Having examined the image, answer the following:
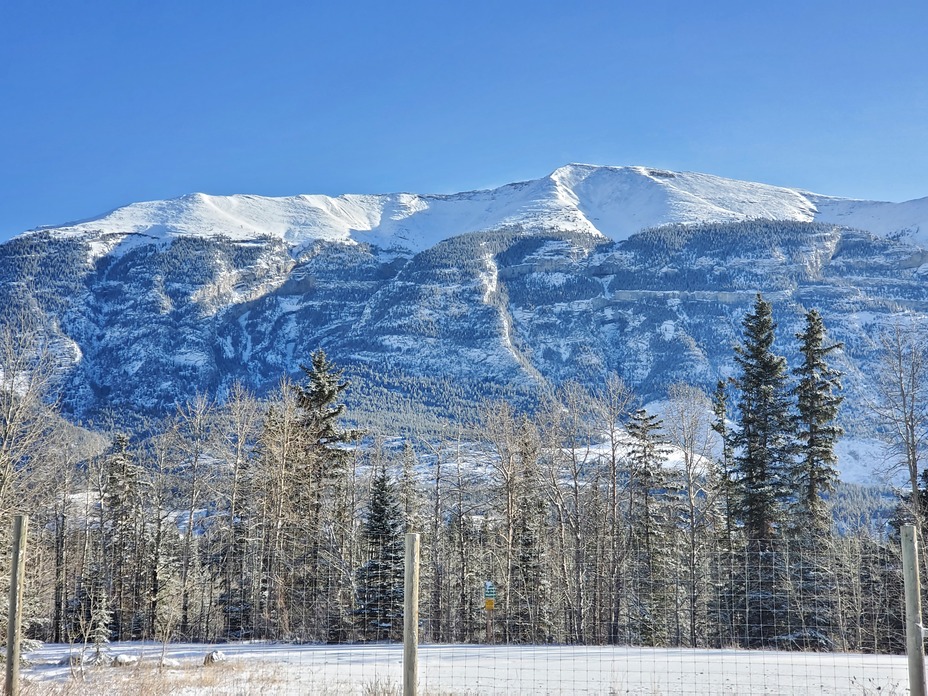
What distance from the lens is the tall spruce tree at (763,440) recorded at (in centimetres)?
3016

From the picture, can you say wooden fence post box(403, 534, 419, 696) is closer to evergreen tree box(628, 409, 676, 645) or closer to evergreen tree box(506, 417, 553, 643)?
evergreen tree box(506, 417, 553, 643)

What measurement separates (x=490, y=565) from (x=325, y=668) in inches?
1109

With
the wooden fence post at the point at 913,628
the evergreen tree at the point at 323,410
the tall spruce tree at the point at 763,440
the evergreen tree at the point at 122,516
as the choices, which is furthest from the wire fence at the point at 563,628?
the evergreen tree at the point at 323,410

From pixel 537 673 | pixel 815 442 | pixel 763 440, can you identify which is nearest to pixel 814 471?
pixel 815 442

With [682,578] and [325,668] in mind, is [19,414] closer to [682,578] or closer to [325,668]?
[325,668]

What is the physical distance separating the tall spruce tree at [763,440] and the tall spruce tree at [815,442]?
51 centimetres

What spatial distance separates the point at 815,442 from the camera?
2992cm

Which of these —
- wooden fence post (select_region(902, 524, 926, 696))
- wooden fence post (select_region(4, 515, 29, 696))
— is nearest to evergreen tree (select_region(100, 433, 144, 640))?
wooden fence post (select_region(4, 515, 29, 696))

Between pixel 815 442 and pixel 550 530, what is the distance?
1735cm

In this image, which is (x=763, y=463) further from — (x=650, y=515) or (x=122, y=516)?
(x=122, y=516)

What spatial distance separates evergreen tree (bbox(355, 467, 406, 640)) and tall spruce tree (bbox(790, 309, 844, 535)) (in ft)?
48.8

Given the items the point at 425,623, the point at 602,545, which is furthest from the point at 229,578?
the point at 602,545

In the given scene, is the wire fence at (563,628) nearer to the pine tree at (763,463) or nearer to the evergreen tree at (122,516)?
the pine tree at (763,463)

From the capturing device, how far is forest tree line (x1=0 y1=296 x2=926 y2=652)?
2780cm
